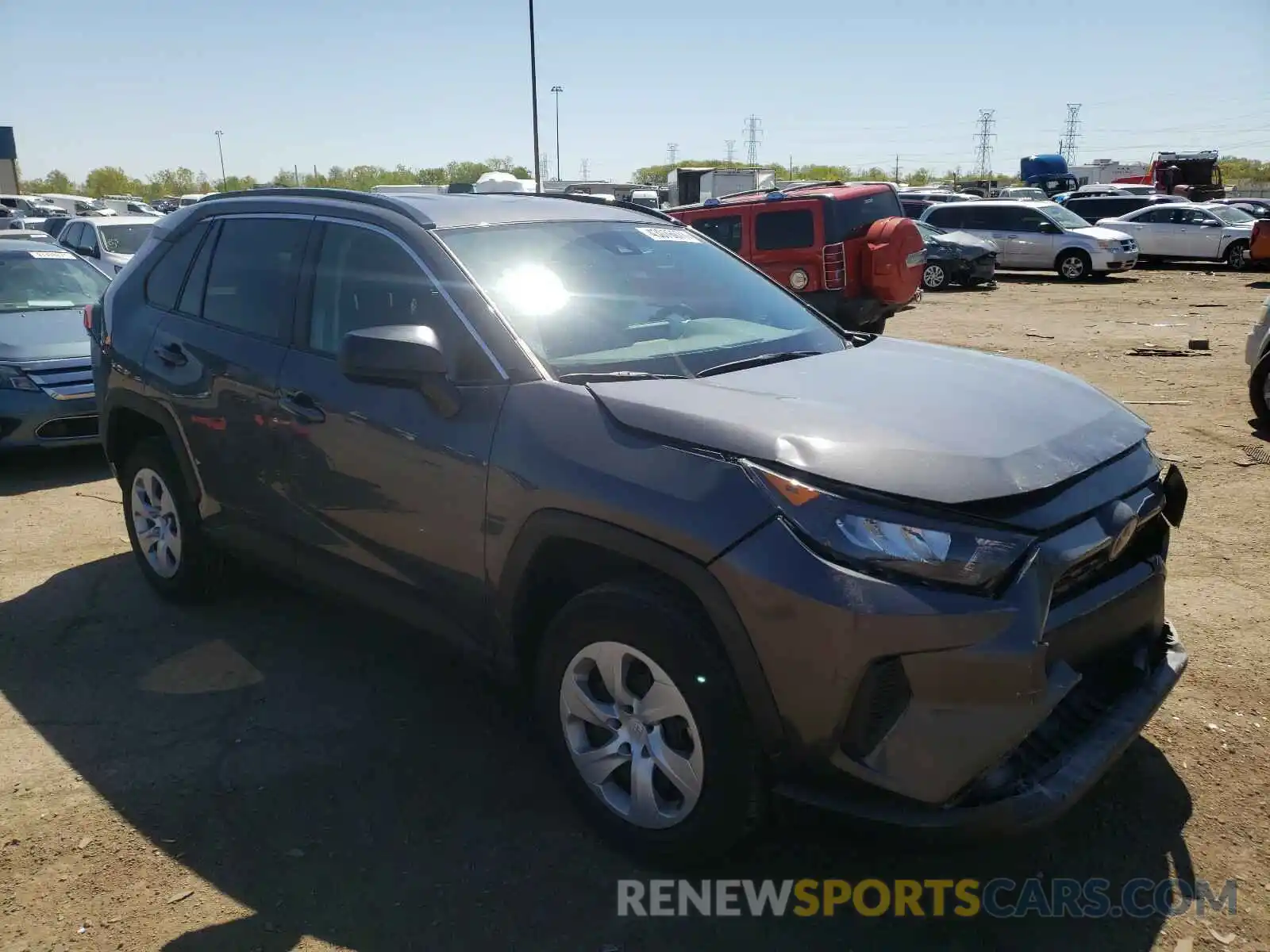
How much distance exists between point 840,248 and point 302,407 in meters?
9.37

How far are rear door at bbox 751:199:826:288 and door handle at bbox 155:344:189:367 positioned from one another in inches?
339

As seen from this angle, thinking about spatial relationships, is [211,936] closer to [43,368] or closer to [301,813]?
[301,813]

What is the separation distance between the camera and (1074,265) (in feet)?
72.6

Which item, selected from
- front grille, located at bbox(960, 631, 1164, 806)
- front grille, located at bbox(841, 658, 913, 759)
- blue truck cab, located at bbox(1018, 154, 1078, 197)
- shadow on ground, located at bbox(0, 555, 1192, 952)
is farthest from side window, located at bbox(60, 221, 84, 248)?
blue truck cab, located at bbox(1018, 154, 1078, 197)

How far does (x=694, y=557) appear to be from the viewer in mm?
2400

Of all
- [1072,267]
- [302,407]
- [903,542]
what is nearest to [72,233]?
[302,407]

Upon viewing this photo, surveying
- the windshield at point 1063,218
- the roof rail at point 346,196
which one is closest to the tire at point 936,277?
the windshield at point 1063,218

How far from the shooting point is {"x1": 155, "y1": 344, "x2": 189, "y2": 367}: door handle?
4.20 m

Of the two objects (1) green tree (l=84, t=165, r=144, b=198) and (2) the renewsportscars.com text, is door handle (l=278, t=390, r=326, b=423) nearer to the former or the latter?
(2) the renewsportscars.com text

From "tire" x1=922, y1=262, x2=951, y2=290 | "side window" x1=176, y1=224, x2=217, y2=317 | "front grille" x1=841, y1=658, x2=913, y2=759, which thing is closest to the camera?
"front grille" x1=841, y1=658, x2=913, y2=759

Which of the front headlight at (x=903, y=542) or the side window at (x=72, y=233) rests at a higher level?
the side window at (x=72, y=233)

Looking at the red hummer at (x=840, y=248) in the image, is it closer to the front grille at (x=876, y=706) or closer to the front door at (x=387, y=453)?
the front door at (x=387, y=453)

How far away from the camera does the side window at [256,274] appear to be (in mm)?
3801

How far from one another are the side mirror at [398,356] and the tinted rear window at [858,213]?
9654 millimetres
